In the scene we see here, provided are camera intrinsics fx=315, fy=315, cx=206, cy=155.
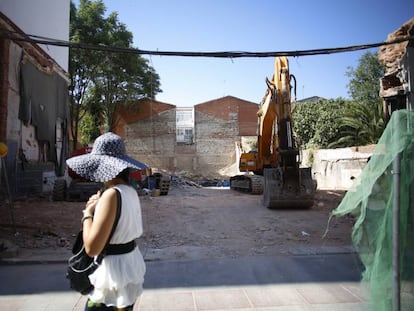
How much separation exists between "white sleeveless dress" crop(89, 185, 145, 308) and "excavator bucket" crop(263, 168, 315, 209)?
25.3ft

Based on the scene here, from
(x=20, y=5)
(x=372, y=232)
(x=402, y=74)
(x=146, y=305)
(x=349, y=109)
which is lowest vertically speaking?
(x=146, y=305)

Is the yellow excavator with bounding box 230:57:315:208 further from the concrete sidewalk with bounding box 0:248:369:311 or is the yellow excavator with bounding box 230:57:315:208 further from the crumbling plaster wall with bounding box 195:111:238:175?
the crumbling plaster wall with bounding box 195:111:238:175

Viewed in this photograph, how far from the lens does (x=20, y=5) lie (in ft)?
33.1

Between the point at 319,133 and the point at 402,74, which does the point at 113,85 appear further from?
the point at 402,74

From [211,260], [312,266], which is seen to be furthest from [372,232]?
[211,260]

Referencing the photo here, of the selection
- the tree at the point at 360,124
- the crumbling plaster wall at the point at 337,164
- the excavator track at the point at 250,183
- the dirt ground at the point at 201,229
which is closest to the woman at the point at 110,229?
the dirt ground at the point at 201,229

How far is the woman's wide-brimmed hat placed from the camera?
A: 74.4 inches

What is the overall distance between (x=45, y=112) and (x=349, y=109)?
16.5 m

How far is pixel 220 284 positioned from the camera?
3.94 meters

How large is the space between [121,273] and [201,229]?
5533 mm

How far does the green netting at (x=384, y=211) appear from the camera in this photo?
2.37m

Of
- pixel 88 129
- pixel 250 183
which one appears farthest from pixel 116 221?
pixel 88 129

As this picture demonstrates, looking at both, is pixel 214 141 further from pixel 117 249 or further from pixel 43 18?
pixel 117 249

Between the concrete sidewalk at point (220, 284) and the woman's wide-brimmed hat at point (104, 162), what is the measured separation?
2.04 meters
